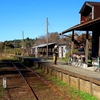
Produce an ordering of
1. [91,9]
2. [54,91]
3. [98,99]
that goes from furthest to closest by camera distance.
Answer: [91,9] < [54,91] < [98,99]

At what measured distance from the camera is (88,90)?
977cm

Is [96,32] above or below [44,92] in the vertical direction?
above

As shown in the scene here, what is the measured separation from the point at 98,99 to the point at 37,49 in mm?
50709

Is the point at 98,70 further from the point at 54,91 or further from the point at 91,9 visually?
the point at 91,9

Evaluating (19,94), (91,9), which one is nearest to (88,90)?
(19,94)

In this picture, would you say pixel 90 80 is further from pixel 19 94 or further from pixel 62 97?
pixel 19 94

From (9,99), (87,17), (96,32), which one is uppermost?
(87,17)

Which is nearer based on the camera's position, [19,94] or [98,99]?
[98,99]

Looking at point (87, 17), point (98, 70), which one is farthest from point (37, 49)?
point (98, 70)

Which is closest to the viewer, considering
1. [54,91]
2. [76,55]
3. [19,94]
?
[19,94]

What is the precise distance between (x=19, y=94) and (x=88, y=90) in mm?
2857

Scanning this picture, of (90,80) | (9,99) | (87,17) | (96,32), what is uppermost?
(87,17)

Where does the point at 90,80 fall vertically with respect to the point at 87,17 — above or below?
below

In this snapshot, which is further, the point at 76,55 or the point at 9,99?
the point at 76,55
